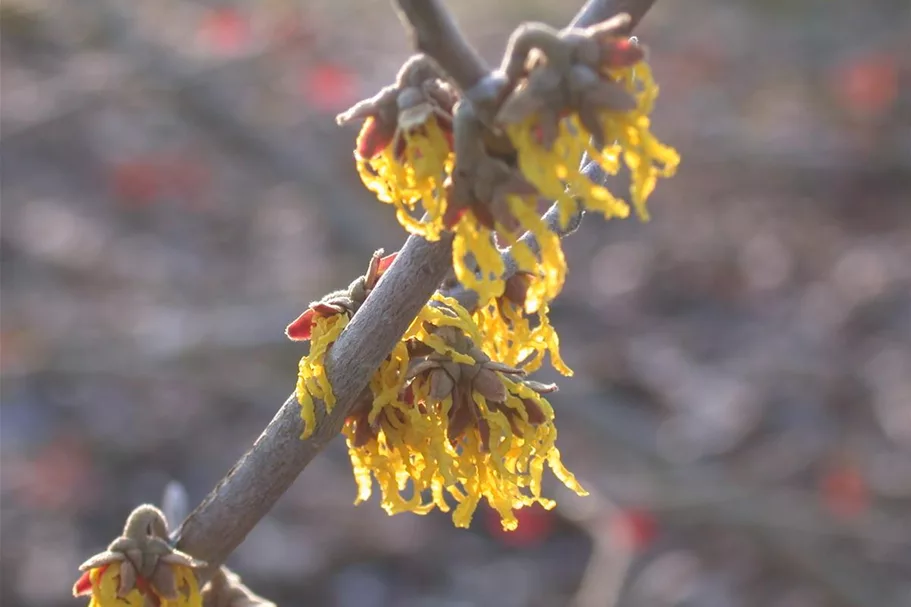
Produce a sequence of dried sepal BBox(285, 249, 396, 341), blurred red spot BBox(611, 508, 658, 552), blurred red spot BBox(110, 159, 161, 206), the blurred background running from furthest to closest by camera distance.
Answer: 1. blurred red spot BBox(110, 159, 161, 206)
2. the blurred background
3. blurred red spot BBox(611, 508, 658, 552)
4. dried sepal BBox(285, 249, 396, 341)

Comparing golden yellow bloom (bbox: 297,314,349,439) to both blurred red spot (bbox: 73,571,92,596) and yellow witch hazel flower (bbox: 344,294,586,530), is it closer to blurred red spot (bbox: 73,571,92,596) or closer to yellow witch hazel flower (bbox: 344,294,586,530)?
yellow witch hazel flower (bbox: 344,294,586,530)

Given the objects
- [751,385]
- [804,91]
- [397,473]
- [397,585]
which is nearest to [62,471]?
[397,585]

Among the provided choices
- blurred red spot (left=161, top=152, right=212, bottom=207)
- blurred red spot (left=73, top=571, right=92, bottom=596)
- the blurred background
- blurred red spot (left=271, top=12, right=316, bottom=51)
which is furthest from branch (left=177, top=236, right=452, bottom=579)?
blurred red spot (left=161, top=152, right=212, bottom=207)

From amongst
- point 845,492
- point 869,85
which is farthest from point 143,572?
point 869,85

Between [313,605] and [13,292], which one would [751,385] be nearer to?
[313,605]

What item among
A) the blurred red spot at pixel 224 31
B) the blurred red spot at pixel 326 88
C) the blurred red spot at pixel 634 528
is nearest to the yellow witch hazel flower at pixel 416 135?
the blurred red spot at pixel 634 528

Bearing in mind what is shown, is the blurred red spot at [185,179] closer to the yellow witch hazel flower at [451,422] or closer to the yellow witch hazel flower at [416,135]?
the yellow witch hazel flower at [451,422]

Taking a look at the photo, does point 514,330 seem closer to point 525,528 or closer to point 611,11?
point 611,11
